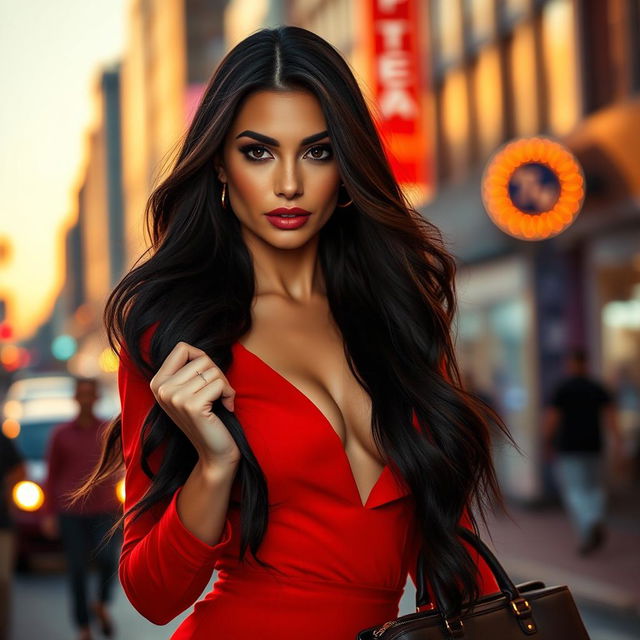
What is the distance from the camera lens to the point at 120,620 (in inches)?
379

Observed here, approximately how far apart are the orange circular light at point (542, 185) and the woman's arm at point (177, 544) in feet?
42.4

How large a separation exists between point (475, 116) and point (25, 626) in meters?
13.9

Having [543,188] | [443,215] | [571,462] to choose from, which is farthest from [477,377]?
[571,462]

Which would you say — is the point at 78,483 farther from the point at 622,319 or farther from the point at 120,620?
the point at 622,319

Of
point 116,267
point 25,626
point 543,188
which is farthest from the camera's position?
point 116,267

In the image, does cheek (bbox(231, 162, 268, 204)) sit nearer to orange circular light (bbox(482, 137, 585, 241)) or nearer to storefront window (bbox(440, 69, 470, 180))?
orange circular light (bbox(482, 137, 585, 241))

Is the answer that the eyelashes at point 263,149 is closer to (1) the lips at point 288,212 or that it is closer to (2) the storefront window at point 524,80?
(1) the lips at point 288,212

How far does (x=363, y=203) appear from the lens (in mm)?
2652

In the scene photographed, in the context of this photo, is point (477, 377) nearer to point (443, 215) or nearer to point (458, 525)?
point (443, 215)

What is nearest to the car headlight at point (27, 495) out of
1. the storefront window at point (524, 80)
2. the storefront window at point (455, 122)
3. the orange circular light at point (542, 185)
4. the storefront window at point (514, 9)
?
the orange circular light at point (542, 185)

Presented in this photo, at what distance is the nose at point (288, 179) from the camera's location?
8.27 feet

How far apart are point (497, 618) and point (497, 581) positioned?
0.44 ft

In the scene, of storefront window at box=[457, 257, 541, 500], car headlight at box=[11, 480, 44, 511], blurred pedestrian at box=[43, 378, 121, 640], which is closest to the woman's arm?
car headlight at box=[11, 480, 44, 511]

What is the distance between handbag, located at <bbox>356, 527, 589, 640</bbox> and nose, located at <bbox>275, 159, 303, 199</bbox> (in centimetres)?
75
